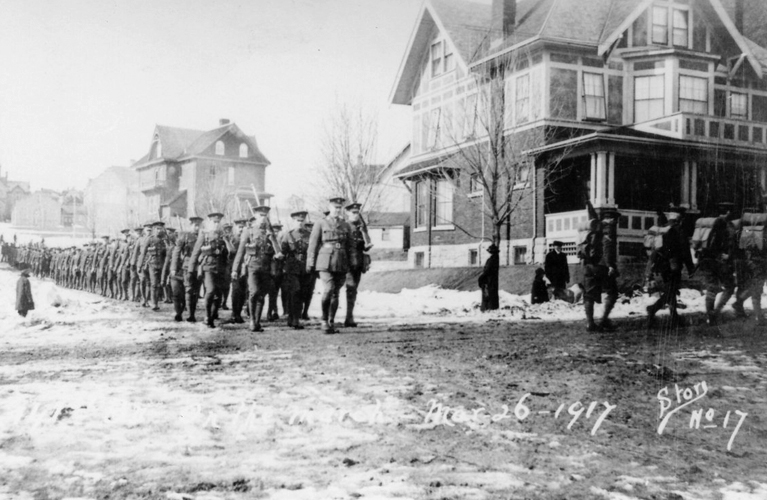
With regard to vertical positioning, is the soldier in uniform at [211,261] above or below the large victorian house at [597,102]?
below

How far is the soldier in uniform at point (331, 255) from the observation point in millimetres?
7445

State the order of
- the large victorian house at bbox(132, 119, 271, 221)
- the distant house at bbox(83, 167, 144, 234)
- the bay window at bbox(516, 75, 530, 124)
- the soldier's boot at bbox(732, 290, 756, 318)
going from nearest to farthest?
the large victorian house at bbox(132, 119, 271, 221)
the distant house at bbox(83, 167, 144, 234)
the soldier's boot at bbox(732, 290, 756, 318)
the bay window at bbox(516, 75, 530, 124)

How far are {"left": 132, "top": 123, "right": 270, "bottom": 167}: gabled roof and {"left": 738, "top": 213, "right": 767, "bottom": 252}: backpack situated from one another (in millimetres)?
4875

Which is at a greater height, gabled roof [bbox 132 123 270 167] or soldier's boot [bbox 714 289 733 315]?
gabled roof [bbox 132 123 270 167]

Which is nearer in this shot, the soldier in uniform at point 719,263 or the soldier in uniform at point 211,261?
the soldier in uniform at point 719,263

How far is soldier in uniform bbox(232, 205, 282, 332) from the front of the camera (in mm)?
8031

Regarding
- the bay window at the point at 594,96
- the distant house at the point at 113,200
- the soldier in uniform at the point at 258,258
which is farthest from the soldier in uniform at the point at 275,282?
the bay window at the point at 594,96

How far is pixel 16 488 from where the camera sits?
299 centimetres

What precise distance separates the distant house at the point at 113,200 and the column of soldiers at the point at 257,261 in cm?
40

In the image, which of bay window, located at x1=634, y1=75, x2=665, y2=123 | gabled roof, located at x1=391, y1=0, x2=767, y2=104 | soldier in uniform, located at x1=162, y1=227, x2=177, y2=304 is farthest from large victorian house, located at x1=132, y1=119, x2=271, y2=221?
bay window, located at x1=634, y1=75, x2=665, y2=123

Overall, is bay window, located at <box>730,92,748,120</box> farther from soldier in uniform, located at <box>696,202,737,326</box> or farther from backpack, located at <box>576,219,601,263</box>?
backpack, located at <box>576,219,601,263</box>

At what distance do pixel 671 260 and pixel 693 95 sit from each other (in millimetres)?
2847

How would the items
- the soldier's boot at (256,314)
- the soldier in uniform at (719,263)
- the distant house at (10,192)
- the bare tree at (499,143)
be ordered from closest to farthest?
1. the distant house at (10,192)
2. the soldier in uniform at (719,263)
3. the soldier's boot at (256,314)
4. the bare tree at (499,143)

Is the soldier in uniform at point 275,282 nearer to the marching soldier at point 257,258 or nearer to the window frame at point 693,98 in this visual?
the marching soldier at point 257,258
